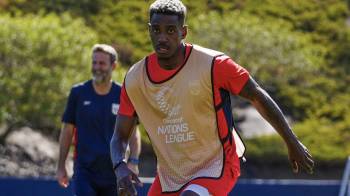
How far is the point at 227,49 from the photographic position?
24250 mm

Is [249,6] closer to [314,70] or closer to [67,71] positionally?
[314,70]

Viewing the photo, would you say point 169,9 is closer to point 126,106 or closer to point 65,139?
point 126,106

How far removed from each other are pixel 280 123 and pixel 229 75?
0.45 m

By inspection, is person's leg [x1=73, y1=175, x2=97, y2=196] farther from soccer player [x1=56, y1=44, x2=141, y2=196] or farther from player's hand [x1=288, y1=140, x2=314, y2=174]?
player's hand [x1=288, y1=140, x2=314, y2=174]

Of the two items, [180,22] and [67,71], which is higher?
[180,22]

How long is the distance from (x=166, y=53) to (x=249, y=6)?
67.6ft

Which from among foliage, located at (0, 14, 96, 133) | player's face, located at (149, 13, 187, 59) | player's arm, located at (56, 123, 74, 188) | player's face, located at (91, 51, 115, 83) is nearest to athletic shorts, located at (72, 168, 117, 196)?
player's arm, located at (56, 123, 74, 188)

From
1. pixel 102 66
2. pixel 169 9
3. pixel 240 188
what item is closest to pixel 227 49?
pixel 240 188

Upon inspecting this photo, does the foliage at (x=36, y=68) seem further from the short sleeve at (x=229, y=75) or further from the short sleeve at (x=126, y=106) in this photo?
the short sleeve at (x=229, y=75)

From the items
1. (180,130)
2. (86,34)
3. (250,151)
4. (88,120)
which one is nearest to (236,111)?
(250,151)

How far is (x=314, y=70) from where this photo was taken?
86.5 feet

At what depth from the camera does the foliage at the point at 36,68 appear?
20.0m

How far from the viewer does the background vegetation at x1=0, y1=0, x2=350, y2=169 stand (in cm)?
2020

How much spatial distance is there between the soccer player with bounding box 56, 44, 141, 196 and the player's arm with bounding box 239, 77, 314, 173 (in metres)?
3.28
